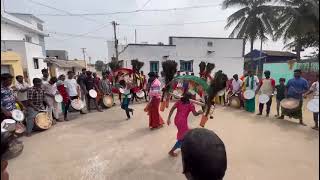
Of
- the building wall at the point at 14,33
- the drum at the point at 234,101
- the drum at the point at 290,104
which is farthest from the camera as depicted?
the building wall at the point at 14,33

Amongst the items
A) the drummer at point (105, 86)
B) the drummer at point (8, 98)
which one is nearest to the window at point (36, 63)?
the drummer at point (105, 86)

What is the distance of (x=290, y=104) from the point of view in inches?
339

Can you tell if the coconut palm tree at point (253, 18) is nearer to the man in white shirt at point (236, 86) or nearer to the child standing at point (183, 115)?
the man in white shirt at point (236, 86)

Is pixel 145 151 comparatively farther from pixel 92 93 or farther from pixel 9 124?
pixel 92 93

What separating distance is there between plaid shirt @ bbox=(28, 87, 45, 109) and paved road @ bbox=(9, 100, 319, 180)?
2.83 ft

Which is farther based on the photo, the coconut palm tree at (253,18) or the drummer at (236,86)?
the coconut palm tree at (253,18)

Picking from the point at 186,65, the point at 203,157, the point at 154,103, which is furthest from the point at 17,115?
the point at 186,65

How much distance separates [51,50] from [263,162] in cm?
5870

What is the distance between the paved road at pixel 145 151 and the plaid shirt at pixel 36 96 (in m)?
0.86

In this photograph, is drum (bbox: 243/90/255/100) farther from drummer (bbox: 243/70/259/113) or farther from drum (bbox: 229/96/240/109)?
drum (bbox: 229/96/240/109)

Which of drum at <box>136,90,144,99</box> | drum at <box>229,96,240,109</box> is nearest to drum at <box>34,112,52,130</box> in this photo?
drum at <box>136,90,144,99</box>

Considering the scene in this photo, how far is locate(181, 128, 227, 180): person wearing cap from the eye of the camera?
5.47 ft

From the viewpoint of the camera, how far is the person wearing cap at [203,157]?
5.47 ft

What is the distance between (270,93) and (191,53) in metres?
17.3
